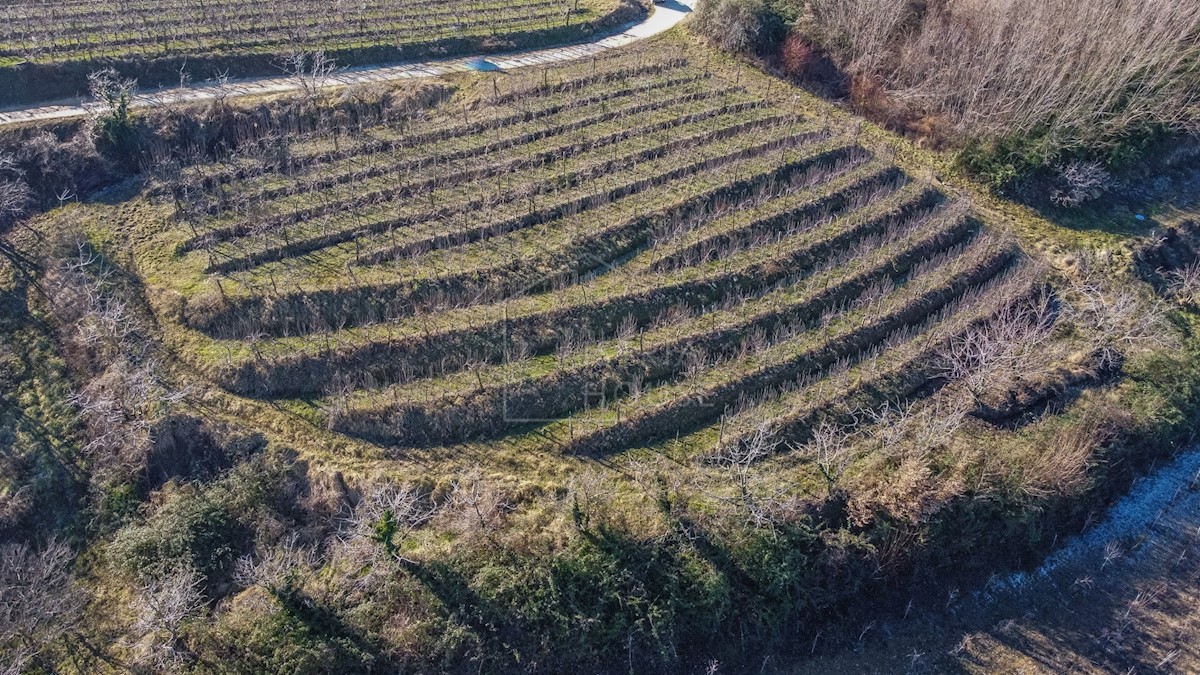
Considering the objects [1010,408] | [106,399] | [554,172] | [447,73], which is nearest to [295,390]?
[106,399]

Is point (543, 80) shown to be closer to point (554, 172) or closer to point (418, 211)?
point (554, 172)

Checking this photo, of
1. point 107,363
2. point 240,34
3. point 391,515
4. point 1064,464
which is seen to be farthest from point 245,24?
point 1064,464

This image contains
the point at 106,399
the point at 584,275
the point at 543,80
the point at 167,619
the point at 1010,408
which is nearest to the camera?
the point at 167,619

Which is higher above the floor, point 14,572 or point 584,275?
point 584,275

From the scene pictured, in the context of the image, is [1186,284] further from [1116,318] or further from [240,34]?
[240,34]

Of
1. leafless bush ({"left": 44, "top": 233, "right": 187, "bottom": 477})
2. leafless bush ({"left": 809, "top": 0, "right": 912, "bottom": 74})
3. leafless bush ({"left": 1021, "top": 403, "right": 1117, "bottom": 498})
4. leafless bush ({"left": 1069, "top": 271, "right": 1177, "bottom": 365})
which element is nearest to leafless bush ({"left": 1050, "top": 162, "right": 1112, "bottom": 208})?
leafless bush ({"left": 1069, "top": 271, "right": 1177, "bottom": 365})

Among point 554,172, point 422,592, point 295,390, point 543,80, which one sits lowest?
point 422,592

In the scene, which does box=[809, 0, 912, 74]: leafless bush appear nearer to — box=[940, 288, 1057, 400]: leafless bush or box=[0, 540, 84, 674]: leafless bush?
box=[940, 288, 1057, 400]: leafless bush
